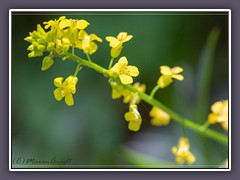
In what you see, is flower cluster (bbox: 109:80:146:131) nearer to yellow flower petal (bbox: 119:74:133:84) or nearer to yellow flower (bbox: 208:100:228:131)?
yellow flower petal (bbox: 119:74:133:84)

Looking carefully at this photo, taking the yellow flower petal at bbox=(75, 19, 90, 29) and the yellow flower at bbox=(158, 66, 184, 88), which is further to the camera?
the yellow flower at bbox=(158, 66, 184, 88)

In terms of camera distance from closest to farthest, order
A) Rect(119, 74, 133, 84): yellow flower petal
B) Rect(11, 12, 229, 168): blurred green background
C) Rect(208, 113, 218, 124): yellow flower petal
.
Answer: Rect(119, 74, 133, 84): yellow flower petal → Rect(208, 113, 218, 124): yellow flower petal → Rect(11, 12, 229, 168): blurred green background

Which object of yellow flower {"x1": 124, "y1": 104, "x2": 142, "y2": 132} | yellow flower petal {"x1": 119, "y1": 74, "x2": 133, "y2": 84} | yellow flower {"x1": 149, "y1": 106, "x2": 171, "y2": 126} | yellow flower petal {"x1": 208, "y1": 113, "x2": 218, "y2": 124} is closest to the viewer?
yellow flower petal {"x1": 119, "y1": 74, "x2": 133, "y2": 84}

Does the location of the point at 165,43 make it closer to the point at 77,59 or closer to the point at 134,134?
the point at 134,134

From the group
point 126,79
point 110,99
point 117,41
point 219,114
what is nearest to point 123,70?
point 126,79

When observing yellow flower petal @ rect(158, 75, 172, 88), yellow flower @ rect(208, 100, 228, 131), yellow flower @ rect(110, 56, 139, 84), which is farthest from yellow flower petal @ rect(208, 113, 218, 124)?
yellow flower @ rect(110, 56, 139, 84)

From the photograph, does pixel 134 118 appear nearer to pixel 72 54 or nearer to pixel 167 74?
pixel 167 74

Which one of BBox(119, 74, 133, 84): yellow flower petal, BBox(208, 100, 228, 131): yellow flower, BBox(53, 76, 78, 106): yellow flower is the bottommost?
BBox(208, 100, 228, 131): yellow flower

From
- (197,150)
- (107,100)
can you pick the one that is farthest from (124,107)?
(197,150)
